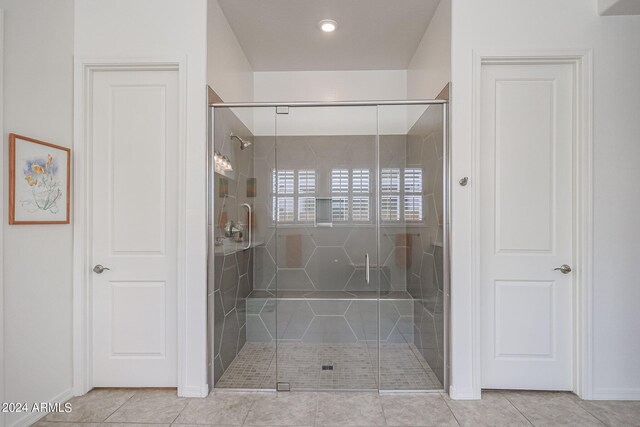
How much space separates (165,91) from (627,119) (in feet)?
9.91

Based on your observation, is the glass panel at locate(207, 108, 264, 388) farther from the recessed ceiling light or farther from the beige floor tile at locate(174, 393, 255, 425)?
the recessed ceiling light

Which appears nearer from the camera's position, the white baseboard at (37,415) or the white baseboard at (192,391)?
the white baseboard at (37,415)

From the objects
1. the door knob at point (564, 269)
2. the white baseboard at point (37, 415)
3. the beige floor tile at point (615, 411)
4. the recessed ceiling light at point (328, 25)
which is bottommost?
the beige floor tile at point (615, 411)

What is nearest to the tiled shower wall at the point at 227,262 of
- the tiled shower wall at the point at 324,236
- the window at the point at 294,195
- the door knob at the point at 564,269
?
the tiled shower wall at the point at 324,236

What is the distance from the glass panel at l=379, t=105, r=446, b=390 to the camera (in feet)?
8.00

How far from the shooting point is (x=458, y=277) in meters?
2.22

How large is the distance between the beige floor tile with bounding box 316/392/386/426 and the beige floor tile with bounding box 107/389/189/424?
88 cm

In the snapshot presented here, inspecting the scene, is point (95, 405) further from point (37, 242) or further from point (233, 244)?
point (233, 244)

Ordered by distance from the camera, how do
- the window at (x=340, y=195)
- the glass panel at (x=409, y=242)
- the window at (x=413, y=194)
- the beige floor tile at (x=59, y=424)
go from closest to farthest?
the beige floor tile at (x=59, y=424) < the glass panel at (x=409, y=242) < the window at (x=413, y=194) < the window at (x=340, y=195)

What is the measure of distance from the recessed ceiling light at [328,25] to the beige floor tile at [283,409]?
9.11 feet

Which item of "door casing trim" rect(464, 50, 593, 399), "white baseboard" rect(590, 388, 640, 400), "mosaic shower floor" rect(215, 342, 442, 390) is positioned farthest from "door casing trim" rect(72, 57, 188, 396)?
"white baseboard" rect(590, 388, 640, 400)

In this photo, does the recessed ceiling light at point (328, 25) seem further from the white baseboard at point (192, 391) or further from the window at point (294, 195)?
the white baseboard at point (192, 391)

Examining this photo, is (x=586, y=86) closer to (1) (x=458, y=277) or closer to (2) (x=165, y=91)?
(1) (x=458, y=277)

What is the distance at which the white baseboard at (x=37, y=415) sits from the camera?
1.88 metres
